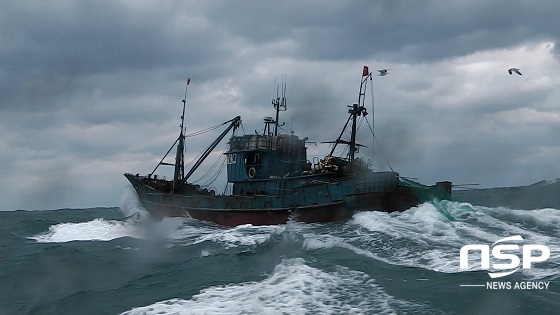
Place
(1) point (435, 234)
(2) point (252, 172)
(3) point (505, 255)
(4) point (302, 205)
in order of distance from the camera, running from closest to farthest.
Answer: (3) point (505, 255), (1) point (435, 234), (4) point (302, 205), (2) point (252, 172)

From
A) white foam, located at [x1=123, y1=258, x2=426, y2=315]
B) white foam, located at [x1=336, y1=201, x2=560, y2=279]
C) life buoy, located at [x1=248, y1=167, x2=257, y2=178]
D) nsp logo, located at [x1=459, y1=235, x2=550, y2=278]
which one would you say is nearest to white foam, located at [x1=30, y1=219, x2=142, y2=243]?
life buoy, located at [x1=248, y1=167, x2=257, y2=178]

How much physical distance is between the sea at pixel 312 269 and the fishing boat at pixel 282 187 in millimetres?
1219

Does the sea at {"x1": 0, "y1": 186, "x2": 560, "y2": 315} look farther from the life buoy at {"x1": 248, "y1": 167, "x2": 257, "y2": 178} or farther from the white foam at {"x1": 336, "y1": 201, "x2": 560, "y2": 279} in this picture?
the life buoy at {"x1": 248, "y1": 167, "x2": 257, "y2": 178}

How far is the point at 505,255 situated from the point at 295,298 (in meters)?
11.7

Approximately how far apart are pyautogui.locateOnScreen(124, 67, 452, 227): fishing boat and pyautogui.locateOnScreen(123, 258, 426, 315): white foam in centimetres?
1729

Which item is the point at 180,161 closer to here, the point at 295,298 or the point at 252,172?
the point at 252,172

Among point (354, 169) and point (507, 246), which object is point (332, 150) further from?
point (507, 246)

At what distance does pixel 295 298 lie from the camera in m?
17.1

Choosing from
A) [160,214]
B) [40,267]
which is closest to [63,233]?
[160,214]

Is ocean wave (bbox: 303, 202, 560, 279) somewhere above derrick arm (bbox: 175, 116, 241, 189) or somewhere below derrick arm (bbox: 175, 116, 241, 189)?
below

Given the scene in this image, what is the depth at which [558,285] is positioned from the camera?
1830 centimetres

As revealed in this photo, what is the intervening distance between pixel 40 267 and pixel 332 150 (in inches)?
879

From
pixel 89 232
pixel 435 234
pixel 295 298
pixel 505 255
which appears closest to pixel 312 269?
pixel 295 298

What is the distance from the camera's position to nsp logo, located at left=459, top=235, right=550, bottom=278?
21234mm
